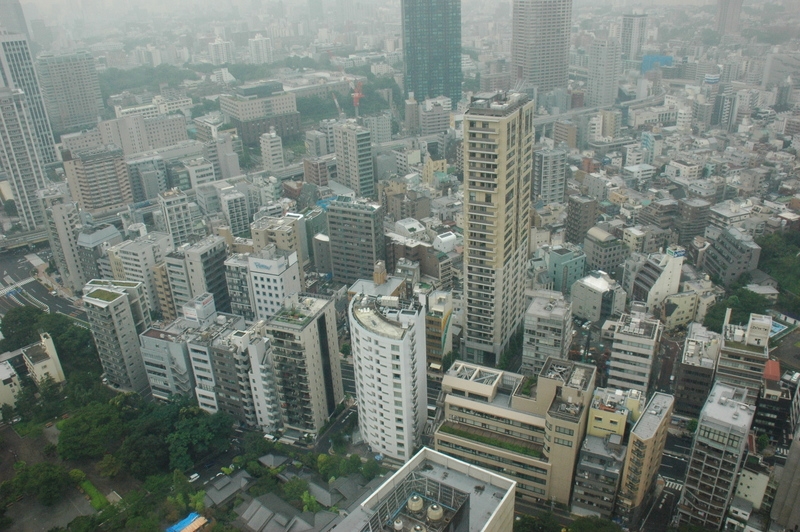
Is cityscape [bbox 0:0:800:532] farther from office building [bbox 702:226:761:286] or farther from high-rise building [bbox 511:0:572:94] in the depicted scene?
high-rise building [bbox 511:0:572:94]

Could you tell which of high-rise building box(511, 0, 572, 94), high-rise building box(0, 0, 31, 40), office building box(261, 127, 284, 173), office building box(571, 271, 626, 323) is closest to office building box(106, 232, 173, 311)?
office building box(571, 271, 626, 323)

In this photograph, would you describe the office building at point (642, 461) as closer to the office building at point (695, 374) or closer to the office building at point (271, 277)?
the office building at point (695, 374)

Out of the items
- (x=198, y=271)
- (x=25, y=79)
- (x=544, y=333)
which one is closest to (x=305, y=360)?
(x=544, y=333)

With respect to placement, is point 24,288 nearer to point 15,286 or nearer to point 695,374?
point 15,286

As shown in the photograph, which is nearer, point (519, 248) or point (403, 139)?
point (519, 248)

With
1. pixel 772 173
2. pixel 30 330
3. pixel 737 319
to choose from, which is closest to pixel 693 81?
pixel 772 173

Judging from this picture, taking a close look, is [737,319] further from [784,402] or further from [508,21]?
[508,21]
